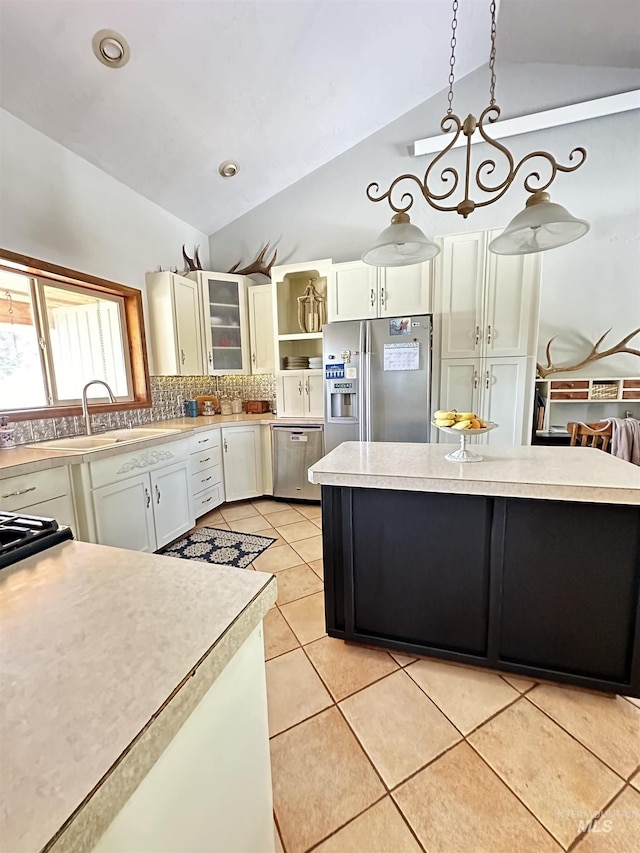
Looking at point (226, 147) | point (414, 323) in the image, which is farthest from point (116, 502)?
point (226, 147)

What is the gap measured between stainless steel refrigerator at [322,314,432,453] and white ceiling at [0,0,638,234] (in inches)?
70.9

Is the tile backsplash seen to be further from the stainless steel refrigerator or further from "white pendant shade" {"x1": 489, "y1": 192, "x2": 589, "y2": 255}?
"white pendant shade" {"x1": 489, "y1": 192, "x2": 589, "y2": 255}

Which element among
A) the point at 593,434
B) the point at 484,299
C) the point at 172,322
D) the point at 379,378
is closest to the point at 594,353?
the point at 593,434

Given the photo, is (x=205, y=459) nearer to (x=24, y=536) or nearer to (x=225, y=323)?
(x=225, y=323)

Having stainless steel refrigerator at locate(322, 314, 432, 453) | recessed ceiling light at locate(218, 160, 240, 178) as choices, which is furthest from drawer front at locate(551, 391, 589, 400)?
recessed ceiling light at locate(218, 160, 240, 178)

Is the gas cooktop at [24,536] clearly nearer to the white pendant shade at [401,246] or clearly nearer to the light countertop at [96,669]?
the light countertop at [96,669]

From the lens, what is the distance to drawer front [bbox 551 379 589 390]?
3.29 meters

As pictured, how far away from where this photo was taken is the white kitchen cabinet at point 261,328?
394 cm

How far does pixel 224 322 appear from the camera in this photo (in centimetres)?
391

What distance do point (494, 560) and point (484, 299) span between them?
2284 millimetres

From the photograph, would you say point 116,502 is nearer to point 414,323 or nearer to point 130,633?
point 130,633

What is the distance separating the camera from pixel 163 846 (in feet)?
1.60
